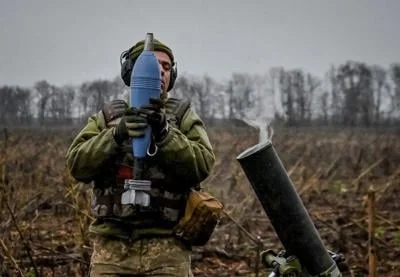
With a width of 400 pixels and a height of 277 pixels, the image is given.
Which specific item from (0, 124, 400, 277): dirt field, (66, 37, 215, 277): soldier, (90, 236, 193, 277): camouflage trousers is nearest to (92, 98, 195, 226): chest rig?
(66, 37, 215, 277): soldier

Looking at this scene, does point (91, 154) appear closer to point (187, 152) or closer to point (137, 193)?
point (137, 193)

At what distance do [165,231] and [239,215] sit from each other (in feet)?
20.1

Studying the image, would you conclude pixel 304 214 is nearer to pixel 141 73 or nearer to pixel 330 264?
pixel 330 264

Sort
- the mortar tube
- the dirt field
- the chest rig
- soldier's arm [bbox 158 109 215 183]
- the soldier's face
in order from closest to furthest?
the mortar tube → soldier's arm [bbox 158 109 215 183] → the chest rig → the soldier's face → the dirt field

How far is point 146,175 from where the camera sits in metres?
2.78

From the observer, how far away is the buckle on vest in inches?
106

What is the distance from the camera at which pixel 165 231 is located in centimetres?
287

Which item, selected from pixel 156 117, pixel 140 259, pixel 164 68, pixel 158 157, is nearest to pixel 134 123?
pixel 156 117

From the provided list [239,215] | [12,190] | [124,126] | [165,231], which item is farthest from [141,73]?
[239,215]

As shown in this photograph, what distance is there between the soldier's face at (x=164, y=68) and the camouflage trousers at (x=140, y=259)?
0.73m

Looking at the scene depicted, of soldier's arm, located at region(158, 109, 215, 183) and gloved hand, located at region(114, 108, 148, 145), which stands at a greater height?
gloved hand, located at region(114, 108, 148, 145)

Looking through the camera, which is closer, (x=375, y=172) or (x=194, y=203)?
(x=194, y=203)

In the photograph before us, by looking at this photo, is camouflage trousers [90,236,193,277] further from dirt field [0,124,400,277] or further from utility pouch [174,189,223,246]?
dirt field [0,124,400,277]

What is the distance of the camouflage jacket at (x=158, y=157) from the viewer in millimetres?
2707
